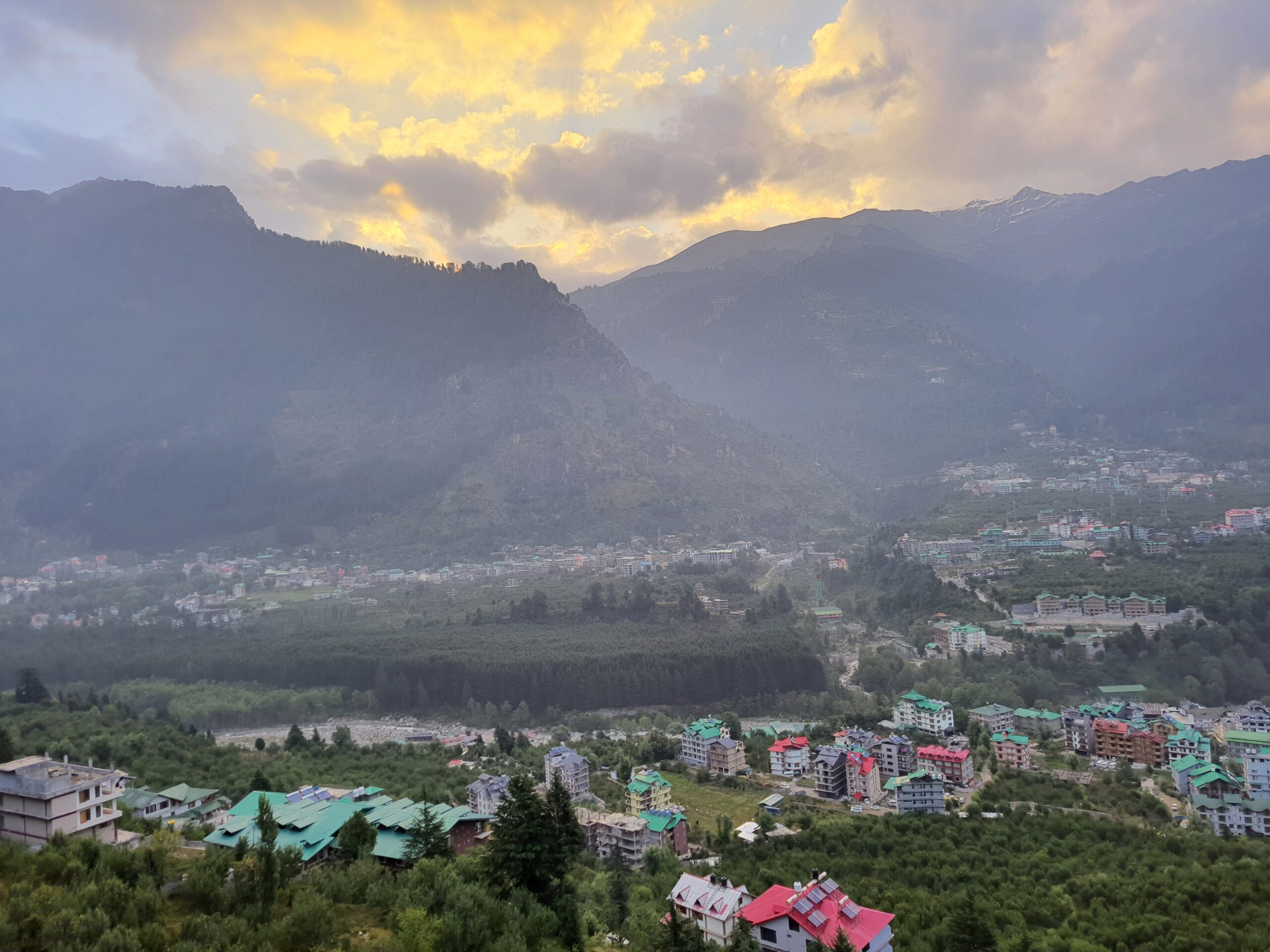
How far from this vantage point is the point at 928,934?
18516 millimetres

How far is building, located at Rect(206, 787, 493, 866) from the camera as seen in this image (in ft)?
58.7

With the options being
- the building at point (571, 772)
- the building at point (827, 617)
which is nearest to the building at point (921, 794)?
the building at point (571, 772)

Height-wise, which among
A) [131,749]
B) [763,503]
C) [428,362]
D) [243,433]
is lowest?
[131,749]

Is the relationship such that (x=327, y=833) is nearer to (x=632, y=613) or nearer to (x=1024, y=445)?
(x=632, y=613)

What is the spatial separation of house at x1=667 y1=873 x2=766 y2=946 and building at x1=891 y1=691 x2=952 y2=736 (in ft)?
79.0

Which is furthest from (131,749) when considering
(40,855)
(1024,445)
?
(1024,445)

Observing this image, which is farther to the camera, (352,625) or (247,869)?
(352,625)

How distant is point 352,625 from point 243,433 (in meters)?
77.8

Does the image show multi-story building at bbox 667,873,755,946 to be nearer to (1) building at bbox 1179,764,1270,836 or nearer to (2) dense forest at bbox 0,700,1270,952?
(2) dense forest at bbox 0,700,1270,952

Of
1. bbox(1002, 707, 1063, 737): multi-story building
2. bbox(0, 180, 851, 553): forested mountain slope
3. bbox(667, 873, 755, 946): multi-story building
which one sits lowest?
bbox(1002, 707, 1063, 737): multi-story building

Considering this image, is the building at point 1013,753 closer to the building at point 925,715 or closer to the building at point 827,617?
the building at point 925,715

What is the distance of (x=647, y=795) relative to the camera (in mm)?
31438

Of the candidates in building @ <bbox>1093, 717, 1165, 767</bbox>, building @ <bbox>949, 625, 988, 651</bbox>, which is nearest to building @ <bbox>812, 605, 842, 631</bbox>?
building @ <bbox>949, 625, 988, 651</bbox>

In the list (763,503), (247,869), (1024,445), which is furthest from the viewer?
(1024,445)
